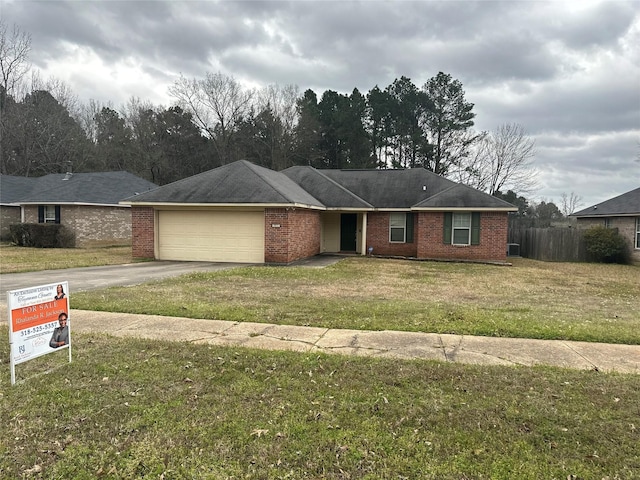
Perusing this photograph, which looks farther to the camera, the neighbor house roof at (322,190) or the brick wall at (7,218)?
the brick wall at (7,218)

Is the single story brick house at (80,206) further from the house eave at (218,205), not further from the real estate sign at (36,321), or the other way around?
the real estate sign at (36,321)

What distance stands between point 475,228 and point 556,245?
6.10m

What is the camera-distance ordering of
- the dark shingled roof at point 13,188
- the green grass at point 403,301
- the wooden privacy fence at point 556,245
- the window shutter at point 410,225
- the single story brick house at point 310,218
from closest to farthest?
1. the green grass at point 403,301
2. the single story brick house at point 310,218
3. the window shutter at point 410,225
4. the wooden privacy fence at point 556,245
5. the dark shingled roof at point 13,188

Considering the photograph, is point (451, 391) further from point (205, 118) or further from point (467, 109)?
point (205, 118)

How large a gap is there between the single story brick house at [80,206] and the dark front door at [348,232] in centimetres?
1255

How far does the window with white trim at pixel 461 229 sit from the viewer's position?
1784cm

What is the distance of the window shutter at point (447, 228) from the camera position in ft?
59.1

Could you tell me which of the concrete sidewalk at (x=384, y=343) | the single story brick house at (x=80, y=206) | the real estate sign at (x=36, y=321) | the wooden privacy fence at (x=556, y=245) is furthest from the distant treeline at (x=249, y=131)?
the real estate sign at (x=36, y=321)

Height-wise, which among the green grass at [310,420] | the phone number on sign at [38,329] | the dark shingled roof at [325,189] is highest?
the dark shingled roof at [325,189]

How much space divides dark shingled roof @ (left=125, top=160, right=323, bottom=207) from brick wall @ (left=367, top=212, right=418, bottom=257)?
13.4 ft

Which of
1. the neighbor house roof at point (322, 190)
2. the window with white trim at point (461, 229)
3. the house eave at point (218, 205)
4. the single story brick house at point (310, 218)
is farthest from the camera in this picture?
the window with white trim at point (461, 229)

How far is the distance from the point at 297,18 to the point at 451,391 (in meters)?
12.9

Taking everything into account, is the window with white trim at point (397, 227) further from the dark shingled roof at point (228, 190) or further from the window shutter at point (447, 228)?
the dark shingled roof at point (228, 190)

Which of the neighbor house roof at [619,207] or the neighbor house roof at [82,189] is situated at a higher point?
the neighbor house roof at [82,189]
